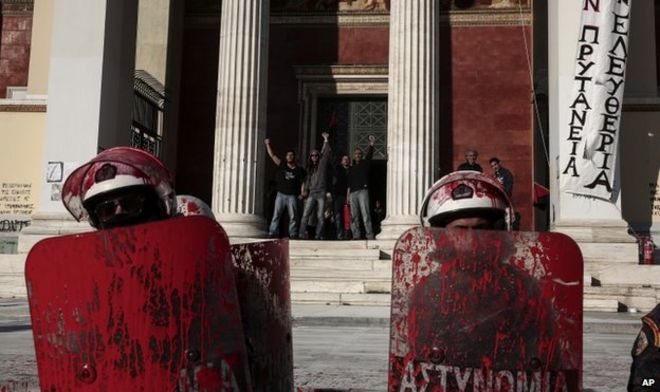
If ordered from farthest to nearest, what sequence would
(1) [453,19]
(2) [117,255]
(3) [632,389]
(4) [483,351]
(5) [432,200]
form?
(1) [453,19]
(5) [432,200]
(3) [632,389]
(4) [483,351]
(2) [117,255]

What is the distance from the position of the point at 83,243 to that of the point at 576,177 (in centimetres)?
1083

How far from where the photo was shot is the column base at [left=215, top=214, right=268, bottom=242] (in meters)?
13.6

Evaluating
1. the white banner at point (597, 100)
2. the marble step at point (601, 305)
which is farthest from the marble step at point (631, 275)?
the white banner at point (597, 100)

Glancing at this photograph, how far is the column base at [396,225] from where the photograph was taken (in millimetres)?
13055

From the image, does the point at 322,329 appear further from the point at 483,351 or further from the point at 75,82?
the point at 75,82

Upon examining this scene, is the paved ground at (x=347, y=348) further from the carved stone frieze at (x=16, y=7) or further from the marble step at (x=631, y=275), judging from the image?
the carved stone frieze at (x=16, y=7)

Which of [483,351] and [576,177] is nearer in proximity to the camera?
[483,351]

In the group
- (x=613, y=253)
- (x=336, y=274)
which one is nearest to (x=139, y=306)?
(x=336, y=274)

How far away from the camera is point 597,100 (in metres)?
11.8

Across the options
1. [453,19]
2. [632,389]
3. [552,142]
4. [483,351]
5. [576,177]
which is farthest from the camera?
[453,19]

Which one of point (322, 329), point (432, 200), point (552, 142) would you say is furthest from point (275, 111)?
point (432, 200)

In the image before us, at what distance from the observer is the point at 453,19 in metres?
18.6

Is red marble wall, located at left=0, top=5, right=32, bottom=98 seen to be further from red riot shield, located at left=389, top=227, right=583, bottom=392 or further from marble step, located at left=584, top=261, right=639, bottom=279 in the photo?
red riot shield, located at left=389, top=227, right=583, bottom=392

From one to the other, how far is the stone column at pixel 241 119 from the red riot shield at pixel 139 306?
11546 mm
